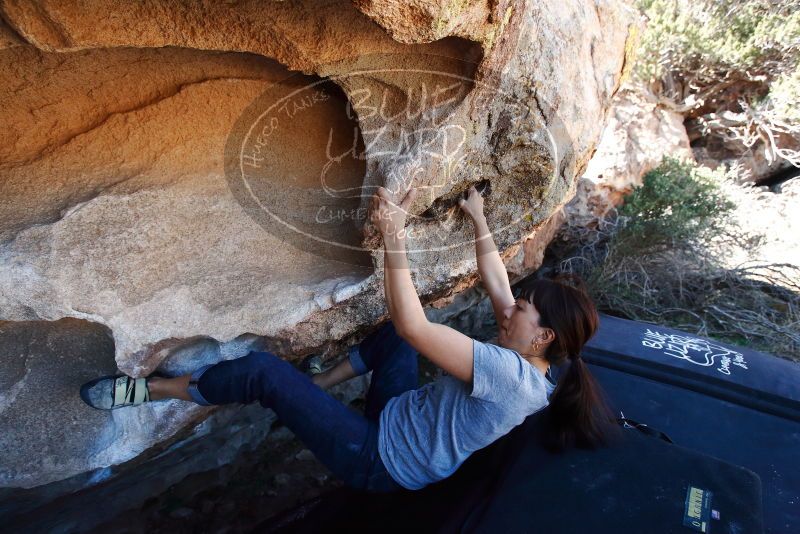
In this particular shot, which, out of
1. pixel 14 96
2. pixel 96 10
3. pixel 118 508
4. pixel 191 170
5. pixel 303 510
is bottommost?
pixel 303 510

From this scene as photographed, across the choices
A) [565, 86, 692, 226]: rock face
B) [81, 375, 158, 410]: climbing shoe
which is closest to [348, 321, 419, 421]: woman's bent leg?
[81, 375, 158, 410]: climbing shoe

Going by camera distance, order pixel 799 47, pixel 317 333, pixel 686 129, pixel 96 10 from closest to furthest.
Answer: pixel 96 10 < pixel 317 333 < pixel 799 47 < pixel 686 129

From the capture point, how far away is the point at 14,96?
149 cm

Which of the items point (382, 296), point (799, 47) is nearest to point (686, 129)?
point (799, 47)

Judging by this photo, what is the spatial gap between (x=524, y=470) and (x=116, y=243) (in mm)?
1299

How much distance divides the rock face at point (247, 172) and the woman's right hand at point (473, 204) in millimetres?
52

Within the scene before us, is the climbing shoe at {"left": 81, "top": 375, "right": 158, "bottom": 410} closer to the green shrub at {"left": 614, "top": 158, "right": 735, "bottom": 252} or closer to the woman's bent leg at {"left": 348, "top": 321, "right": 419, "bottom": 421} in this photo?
the woman's bent leg at {"left": 348, "top": 321, "right": 419, "bottom": 421}

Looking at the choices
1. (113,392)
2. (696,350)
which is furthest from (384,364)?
(696,350)

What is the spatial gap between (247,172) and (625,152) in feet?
9.13

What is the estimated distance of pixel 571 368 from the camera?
1.48 meters

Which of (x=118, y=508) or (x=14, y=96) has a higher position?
(x=14, y=96)

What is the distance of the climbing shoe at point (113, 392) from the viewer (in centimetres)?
154

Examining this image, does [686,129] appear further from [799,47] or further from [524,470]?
[524,470]

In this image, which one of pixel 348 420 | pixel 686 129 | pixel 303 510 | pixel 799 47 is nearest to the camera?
pixel 348 420
